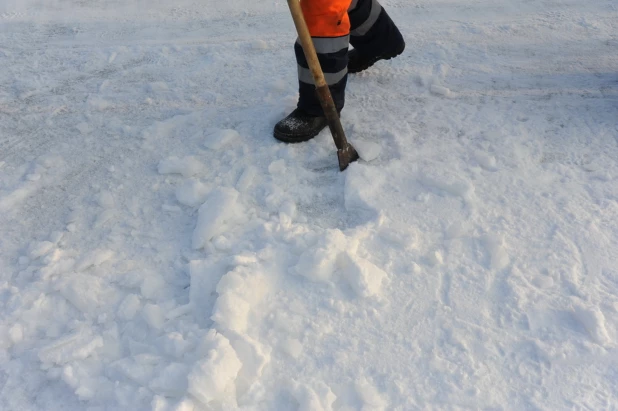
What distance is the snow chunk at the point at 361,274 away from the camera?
180 centimetres

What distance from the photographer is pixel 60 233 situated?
6.88 feet

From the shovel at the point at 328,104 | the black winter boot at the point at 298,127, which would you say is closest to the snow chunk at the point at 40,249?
the black winter boot at the point at 298,127

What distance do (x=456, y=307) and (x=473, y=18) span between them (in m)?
2.31

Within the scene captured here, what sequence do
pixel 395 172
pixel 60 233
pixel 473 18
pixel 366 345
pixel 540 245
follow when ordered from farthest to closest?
pixel 473 18, pixel 395 172, pixel 60 233, pixel 540 245, pixel 366 345

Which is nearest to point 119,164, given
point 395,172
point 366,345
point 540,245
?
point 395,172

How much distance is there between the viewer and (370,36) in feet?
9.05

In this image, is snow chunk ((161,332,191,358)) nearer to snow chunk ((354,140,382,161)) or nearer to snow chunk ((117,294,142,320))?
snow chunk ((117,294,142,320))

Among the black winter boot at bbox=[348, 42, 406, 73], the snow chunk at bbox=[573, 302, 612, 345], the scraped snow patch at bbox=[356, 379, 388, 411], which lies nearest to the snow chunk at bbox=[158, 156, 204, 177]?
the black winter boot at bbox=[348, 42, 406, 73]

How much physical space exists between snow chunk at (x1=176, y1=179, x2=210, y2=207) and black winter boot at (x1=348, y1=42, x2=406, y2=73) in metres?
1.17

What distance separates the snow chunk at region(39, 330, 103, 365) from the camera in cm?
168

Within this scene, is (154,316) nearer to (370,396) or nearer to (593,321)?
(370,396)

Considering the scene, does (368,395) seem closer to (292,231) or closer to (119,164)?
(292,231)

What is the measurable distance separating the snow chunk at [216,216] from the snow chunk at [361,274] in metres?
0.47

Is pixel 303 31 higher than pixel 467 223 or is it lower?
higher
